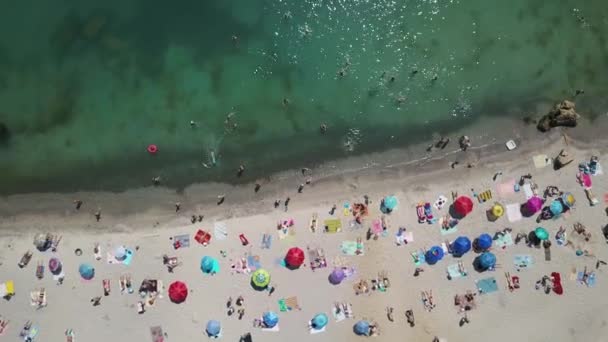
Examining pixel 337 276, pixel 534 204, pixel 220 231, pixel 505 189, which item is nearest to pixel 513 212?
pixel 534 204

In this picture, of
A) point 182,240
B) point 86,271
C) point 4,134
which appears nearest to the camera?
point 86,271

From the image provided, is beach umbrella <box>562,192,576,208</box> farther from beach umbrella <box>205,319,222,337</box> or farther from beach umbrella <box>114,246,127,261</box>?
beach umbrella <box>114,246,127,261</box>

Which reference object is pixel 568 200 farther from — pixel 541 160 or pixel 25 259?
pixel 25 259

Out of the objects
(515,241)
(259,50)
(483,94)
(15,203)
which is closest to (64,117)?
(15,203)

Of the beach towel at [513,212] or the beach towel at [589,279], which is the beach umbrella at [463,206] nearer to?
the beach towel at [513,212]

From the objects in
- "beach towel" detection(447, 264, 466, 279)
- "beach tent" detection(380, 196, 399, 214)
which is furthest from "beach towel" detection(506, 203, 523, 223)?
"beach tent" detection(380, 196, 399, 214)

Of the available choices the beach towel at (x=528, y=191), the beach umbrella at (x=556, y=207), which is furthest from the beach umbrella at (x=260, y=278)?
the beach umbrella at (x=556, y=207)
